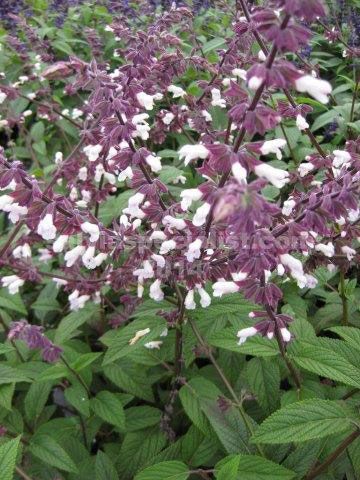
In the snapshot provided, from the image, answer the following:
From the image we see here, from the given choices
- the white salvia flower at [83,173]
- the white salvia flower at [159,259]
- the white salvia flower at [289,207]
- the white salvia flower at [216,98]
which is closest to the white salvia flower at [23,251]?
the white salvia flower at [83,173]

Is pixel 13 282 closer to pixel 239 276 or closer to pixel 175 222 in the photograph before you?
pixel 175 222

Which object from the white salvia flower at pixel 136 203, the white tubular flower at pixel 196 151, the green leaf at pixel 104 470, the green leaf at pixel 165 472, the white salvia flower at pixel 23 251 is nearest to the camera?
the white tubular flower at pixel 196 151

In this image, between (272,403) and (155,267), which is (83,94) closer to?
(155,267)

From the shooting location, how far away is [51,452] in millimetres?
2455

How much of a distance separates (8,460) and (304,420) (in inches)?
43.2

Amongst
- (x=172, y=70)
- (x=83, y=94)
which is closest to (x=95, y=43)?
(x=83, y=94)

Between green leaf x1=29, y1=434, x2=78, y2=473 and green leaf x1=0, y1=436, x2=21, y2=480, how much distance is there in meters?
0.75

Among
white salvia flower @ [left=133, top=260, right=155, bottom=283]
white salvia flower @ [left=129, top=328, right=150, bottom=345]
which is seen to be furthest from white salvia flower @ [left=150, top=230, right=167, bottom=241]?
white salvia flower @ [left=129, top=328, right=150, bottom=345]

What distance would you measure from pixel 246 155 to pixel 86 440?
2161 millimetres

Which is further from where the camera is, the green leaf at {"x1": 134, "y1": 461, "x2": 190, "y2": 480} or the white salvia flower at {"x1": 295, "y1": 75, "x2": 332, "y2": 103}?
the green leaf at {"x1": 134, "y1": 461, "x2": 190, "y2": 480}

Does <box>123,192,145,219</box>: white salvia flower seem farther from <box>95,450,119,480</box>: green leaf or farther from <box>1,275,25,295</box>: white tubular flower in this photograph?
<box>95,450,119,480</box>: green leaf

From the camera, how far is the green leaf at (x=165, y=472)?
6.81ft

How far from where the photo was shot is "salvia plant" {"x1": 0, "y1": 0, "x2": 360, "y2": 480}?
1599 mm

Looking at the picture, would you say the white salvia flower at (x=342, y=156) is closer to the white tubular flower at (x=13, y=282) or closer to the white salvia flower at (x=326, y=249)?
the white salvia flower at (x=326, y=249)
